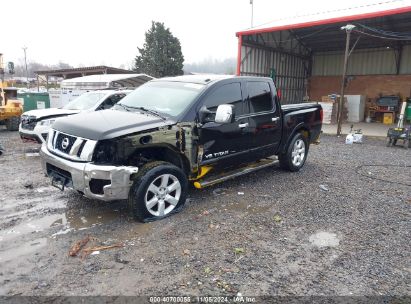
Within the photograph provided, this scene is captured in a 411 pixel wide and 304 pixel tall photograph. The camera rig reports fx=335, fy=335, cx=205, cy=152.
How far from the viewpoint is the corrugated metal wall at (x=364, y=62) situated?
1958 centimetres

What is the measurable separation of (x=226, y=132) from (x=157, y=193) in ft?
4.77

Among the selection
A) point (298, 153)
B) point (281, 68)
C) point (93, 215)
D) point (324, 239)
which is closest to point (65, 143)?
point (93, 215)

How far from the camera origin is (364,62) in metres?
21.1

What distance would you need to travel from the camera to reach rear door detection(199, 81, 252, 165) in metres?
4.85

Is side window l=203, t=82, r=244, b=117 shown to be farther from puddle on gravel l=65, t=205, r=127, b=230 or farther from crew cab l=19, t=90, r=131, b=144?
crew cab l=19, t=90, r=131, b=144

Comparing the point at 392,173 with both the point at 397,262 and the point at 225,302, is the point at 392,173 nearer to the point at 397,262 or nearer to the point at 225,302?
the point at 397,262

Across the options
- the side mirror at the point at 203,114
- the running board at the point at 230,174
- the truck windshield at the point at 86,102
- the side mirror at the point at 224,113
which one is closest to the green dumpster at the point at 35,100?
the truck windshield at the point at 86,102

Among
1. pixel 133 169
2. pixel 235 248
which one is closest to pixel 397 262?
pixel 235 248

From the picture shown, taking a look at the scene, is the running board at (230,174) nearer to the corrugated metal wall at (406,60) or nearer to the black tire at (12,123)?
the black tire at (12,123)

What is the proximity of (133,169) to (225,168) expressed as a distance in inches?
68.5

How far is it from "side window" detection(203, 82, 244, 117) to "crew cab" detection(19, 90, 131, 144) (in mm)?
4065

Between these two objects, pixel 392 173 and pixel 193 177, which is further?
pixel 392 173

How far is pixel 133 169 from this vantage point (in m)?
4.06

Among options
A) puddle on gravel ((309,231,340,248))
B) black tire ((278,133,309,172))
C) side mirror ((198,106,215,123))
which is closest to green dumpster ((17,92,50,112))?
black tire ((278,133,309,172))
